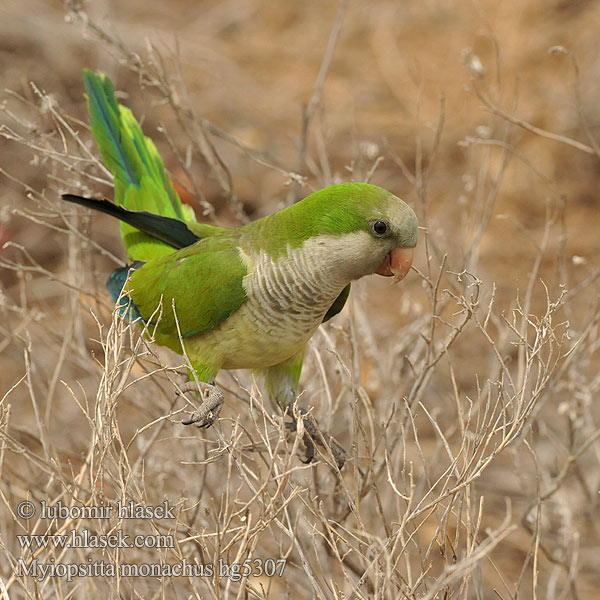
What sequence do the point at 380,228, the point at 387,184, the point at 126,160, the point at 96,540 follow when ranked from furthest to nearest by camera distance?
the point at 387,184, the point at 126,160, the point at 380,228, the point at 96,540

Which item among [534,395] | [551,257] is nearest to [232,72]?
[551,257]

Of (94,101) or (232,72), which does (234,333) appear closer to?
(94,101)

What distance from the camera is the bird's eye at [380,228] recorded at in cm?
217

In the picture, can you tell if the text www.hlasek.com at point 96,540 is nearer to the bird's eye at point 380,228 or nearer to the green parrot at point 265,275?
the green parrot at point 265,275

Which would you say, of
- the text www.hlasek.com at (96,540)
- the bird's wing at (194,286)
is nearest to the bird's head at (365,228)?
the bird's wing at (194,286)

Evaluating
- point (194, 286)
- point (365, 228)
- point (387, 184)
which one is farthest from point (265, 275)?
point (387, 184)

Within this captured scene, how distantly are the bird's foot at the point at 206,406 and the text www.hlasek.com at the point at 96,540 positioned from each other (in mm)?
369

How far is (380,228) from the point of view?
218 cm

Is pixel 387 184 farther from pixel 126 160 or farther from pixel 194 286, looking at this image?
pixel 194 286

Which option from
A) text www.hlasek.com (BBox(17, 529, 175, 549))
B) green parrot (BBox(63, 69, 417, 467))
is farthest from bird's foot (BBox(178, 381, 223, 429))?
text www.hlasek.com (BBox(17, 529, 175, 549))

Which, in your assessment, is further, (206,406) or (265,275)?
(265,275)

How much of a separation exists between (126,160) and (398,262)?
122 cm

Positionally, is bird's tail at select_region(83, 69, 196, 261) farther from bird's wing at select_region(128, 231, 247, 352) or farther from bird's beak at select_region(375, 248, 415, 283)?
bird's beak at select_region(375, 248, 415, 283)

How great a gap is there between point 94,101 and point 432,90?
4132 millimetres
